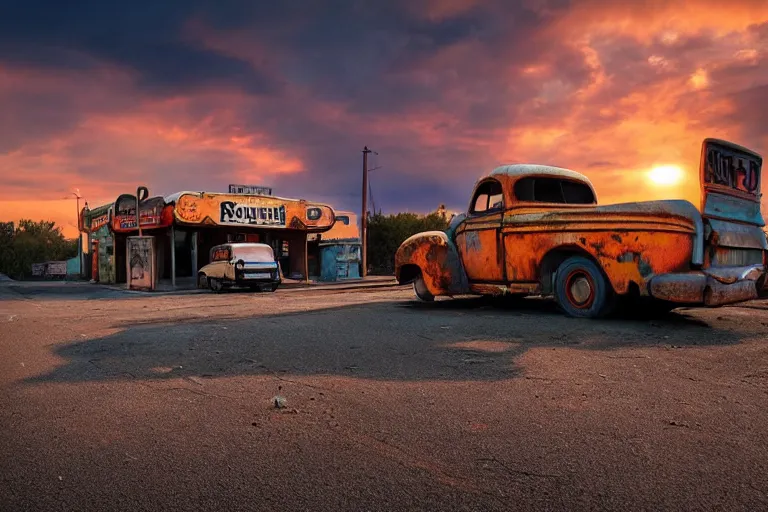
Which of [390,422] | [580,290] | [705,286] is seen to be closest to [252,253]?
[580,290]

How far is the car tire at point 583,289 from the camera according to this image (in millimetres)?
7578

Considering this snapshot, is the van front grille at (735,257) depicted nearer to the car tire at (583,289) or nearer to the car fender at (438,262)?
the car tire at (583,289)

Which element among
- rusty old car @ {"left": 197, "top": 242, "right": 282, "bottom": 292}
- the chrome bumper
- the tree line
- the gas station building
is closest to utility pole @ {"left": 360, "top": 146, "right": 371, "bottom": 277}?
the gas station building

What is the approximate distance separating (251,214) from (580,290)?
786 inches

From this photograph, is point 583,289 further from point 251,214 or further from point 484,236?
point 251,214

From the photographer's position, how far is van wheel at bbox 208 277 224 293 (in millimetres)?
19772

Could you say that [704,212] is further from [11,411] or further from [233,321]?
[11,411]

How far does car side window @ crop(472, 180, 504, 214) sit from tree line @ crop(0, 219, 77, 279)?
69.8 m

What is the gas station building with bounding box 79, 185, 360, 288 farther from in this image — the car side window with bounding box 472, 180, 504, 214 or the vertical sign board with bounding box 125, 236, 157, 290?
the car side window with bounding box 472, 180, 504, 214

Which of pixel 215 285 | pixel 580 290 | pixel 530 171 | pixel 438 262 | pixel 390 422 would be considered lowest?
pixel 390 422

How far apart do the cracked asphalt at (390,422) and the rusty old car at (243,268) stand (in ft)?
41.0

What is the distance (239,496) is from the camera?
2.41 metres

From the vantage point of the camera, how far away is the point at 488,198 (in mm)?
9484

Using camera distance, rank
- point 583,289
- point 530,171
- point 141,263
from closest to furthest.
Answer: point 583,289 < point 530,171 < point 141,263
